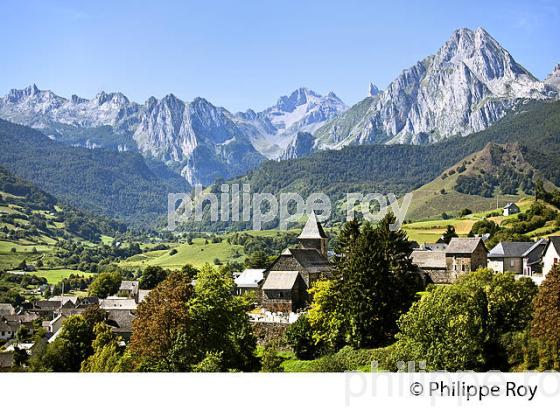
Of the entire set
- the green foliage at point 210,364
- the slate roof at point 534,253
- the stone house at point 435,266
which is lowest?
the green foliage at point 210,364

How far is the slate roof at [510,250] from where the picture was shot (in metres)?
40.5

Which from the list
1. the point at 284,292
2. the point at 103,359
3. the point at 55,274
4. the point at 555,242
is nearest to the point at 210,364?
the point at 103,359

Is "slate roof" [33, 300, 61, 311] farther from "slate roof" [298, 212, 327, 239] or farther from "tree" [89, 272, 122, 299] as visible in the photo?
"slate roof" [298, 212, 327, 239]

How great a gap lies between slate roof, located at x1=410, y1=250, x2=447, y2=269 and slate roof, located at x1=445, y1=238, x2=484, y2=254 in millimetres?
737

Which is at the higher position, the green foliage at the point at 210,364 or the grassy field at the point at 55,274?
the grassy field at the point at 55,274

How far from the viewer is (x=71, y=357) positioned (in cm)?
3219

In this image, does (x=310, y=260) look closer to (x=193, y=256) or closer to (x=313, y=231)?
(x=313, y=231)

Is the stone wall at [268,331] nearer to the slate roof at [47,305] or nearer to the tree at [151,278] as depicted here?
the tree at [151,278]

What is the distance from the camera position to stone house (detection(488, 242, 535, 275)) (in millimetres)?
40331

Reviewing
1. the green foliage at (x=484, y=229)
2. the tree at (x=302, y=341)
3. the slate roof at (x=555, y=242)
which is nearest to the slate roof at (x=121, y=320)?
the tree at (x=302, y=341)

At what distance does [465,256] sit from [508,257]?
3.60m
